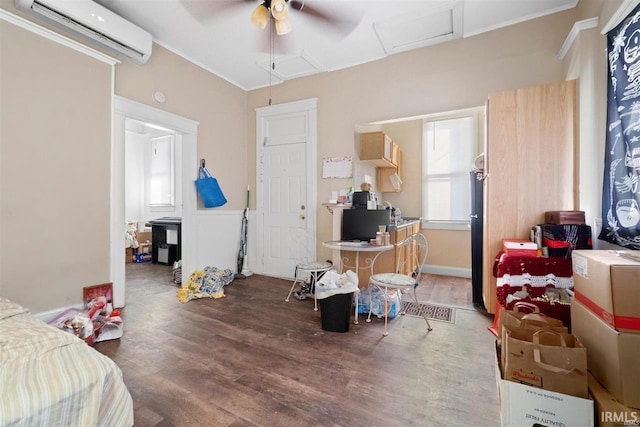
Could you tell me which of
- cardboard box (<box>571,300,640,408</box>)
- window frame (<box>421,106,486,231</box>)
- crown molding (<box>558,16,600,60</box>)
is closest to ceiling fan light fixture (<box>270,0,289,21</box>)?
crown molding (<box>558,16,600,60</box>)

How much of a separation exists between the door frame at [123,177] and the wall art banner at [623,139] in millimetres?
4268

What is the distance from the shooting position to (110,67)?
2857mm

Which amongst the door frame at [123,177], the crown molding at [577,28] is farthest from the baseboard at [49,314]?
the crown molding at [577,28]

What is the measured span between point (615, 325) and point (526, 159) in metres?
1.70

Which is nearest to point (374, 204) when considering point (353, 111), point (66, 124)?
point (353, 111)

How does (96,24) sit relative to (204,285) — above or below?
above

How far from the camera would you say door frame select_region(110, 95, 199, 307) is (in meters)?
2.92

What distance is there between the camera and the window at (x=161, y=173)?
5734mm

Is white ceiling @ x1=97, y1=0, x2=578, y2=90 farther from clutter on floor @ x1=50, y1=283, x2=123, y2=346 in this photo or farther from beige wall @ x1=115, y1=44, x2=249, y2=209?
clutter on floor @ x1=50, y1=283, x2=123, y2=346

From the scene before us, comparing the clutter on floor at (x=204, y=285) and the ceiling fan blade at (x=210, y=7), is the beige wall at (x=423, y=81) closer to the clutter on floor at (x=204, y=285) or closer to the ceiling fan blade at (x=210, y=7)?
the clutter on floor at (x=204, y=285)

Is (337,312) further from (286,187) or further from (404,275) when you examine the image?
(286,187)

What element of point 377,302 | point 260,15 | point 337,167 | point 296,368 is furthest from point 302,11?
point 296,368

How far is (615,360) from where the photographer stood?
3.71 ft

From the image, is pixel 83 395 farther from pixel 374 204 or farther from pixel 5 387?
pixel 374 204
